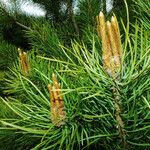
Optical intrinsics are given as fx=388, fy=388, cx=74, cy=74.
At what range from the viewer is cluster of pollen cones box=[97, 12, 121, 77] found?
0.46 meters

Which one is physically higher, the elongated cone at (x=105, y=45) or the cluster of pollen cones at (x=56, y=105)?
the elongated cone at (x=105, y=45)

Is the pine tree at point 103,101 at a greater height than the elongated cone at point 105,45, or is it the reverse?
the elongated cone at point 105,45

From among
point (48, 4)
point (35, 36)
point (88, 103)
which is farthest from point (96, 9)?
point (88, 103)

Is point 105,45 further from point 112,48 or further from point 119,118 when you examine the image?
point 119,118

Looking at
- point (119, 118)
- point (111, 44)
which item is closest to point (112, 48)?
point (111, 44)

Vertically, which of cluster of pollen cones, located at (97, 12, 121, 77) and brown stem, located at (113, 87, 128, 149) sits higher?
cluster of pollen cones, located at (97, 12, 121, 77)

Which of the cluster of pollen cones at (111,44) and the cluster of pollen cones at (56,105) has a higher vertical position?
the cluster of pollen cones at (111,44)

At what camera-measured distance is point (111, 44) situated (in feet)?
1.54

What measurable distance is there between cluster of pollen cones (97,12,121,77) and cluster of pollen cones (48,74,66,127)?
7cm

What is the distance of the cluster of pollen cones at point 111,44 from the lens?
18.1 inches

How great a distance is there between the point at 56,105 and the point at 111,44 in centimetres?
12

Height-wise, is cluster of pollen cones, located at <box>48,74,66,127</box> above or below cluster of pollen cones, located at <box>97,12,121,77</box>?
below

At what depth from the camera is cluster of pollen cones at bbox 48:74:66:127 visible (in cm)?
52

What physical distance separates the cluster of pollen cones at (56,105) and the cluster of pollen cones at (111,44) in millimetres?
73
